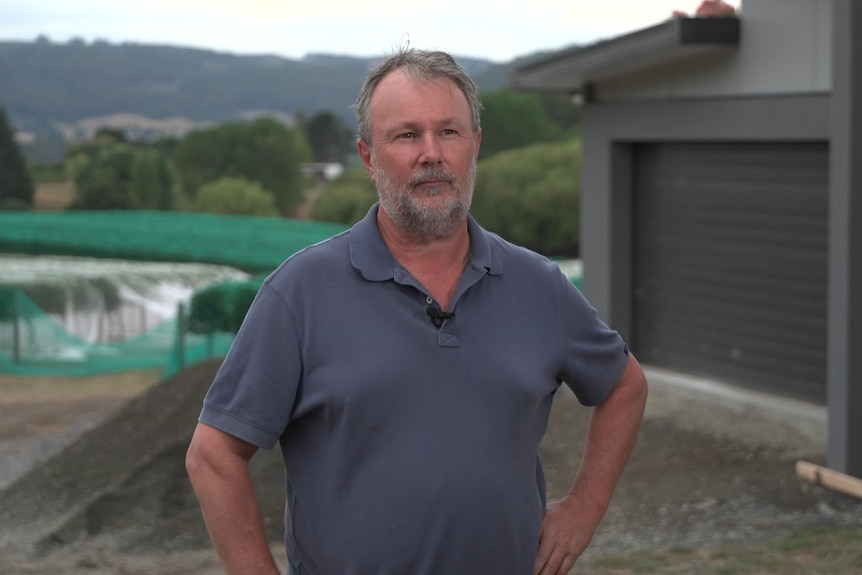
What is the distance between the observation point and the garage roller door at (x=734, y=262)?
11312mm

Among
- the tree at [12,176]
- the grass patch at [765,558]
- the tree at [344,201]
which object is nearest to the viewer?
the grass patch at [765,558]

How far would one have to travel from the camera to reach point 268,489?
10070mm

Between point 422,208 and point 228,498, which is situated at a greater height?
point 422,208

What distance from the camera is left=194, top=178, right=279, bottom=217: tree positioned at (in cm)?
5866

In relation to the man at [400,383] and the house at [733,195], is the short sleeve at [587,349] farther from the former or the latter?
the house at [733,195]

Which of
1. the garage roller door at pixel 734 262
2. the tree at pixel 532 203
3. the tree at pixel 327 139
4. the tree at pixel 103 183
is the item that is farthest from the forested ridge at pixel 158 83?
the garage roller door at pixel 734 262

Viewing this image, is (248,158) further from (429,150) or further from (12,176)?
(429,150)

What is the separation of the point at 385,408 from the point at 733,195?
402 inches

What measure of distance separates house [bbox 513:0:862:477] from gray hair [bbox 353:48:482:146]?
647cm

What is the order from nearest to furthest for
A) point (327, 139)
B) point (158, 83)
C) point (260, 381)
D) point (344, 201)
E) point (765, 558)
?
1. point (260, 381)
2. point (765, 558)
3. point (344, 201)
4. point (327, 139)
5. point (158, 83)

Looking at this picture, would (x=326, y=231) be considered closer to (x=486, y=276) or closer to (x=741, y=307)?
(x=741, y=307)

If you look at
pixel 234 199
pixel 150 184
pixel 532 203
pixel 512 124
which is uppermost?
pixel 512 124

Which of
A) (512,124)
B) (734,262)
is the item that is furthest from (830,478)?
(512,124)

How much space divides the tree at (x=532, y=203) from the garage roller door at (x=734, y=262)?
1296 inches
